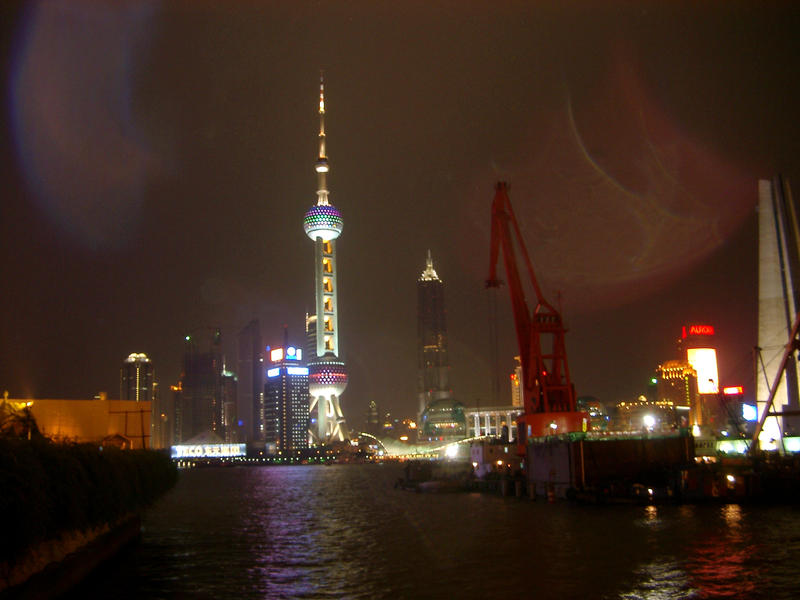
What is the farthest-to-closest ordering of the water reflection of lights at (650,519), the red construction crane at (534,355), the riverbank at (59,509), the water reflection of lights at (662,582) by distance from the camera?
the red construction crane at (534,355) < the water reflection of lights at (650,519) < the water reflection of lights at (662,582) < the riverbank at (59,509)

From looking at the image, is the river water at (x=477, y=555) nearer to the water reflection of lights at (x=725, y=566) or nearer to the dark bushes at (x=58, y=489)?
the water reflection of lights at (x=725, y=566)

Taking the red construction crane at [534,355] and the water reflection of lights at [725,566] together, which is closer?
the water reflection of lights at [725,566]

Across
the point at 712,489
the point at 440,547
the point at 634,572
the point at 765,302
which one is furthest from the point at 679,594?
the point at 765,302

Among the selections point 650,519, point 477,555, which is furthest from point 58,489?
point 650,519

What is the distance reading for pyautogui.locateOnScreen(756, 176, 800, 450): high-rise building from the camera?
93.5m

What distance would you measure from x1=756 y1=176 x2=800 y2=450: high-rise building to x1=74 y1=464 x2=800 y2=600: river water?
151 feet

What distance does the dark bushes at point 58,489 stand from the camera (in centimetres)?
1961

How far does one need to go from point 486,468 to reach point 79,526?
6574 centimetres

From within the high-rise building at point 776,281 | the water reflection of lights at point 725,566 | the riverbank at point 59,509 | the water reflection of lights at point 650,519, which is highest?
the high-rise building at point 776,281

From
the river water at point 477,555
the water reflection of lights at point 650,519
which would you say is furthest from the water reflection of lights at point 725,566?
the water reflection of lights at point 650,519

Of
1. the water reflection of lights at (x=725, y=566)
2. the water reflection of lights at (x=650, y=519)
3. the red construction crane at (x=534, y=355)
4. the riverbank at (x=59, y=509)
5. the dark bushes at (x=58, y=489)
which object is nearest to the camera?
the dark bushes at (x=58, y=489)

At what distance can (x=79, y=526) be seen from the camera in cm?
2736

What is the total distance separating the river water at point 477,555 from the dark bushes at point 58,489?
2.91m

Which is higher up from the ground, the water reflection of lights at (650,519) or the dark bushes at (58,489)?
the dark bushes at (58,489)
